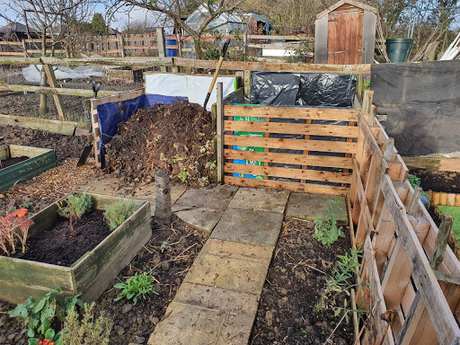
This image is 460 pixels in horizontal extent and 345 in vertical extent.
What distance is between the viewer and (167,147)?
5492 millimetres

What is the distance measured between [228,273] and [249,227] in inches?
35.9

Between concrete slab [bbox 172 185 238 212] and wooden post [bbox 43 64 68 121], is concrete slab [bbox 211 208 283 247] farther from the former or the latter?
wooden post [bbox 43 64 68 121]

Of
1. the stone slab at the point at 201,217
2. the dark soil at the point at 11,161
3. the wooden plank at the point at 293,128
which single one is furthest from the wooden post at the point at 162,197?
the dark soil at the point at 11,161

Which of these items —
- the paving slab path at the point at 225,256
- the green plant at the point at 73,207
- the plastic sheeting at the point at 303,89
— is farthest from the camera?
the plastic sheeting at the point at 303,89

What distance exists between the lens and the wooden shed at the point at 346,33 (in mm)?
12648

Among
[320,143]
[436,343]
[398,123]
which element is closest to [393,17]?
[398,123]

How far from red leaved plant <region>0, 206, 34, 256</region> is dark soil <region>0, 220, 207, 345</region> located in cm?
51

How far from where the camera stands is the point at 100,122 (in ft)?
18.3

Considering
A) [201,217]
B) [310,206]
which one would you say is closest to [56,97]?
[201,217]

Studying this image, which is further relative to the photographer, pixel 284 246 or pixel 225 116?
pixel 225 116

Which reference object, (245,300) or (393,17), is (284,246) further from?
(393,17)

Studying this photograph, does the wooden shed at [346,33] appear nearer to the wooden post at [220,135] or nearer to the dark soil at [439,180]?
the dark soil at [439,180]

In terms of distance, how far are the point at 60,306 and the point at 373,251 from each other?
2465mm

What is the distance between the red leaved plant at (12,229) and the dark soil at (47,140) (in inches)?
140
